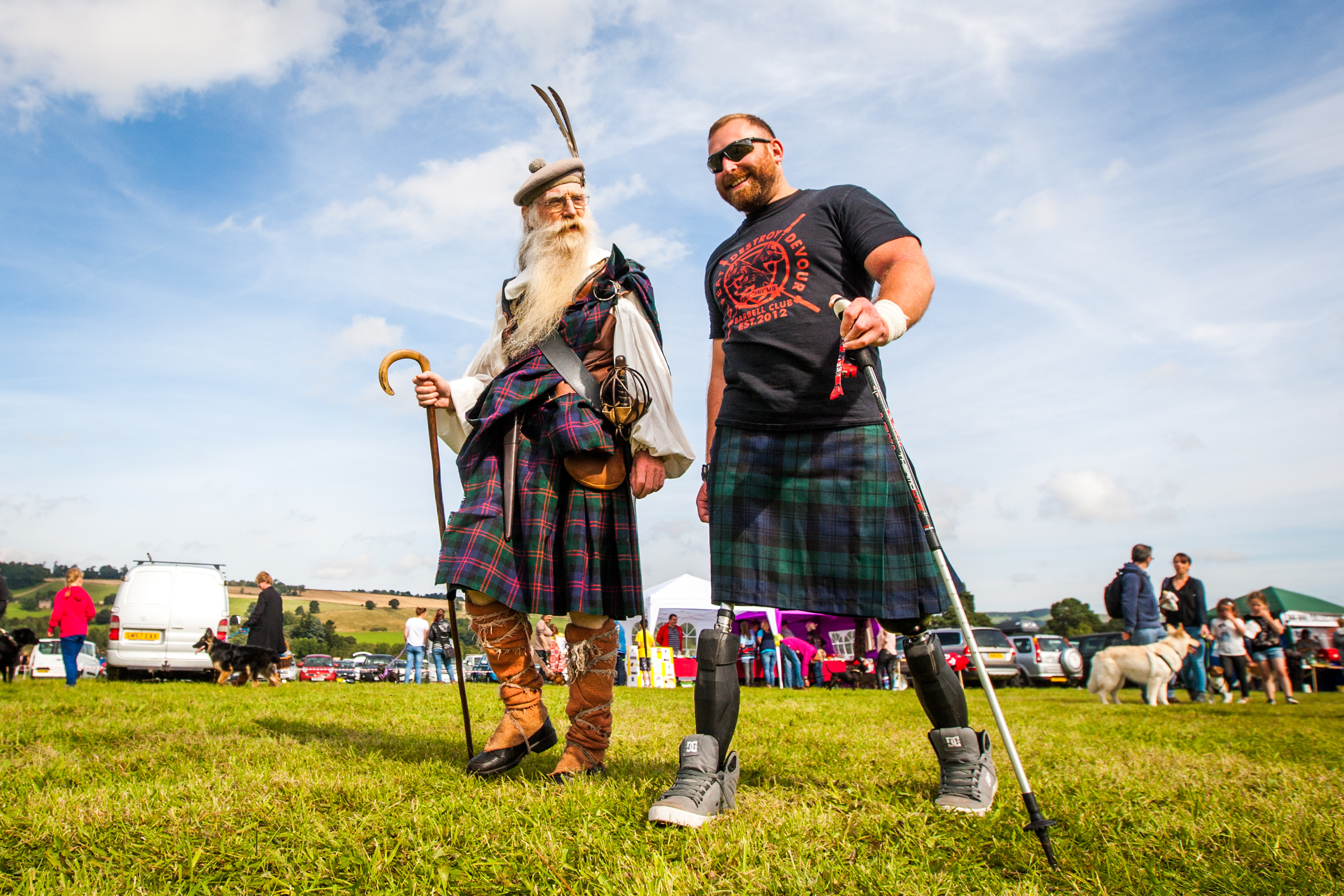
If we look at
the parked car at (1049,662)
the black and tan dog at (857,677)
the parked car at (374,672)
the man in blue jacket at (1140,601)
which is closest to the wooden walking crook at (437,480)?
the man in blue jacket at (1140,601)

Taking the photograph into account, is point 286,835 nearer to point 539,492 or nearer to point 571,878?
point 571,878

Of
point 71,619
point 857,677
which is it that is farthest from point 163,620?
point 857,677

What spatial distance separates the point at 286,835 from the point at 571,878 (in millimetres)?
789

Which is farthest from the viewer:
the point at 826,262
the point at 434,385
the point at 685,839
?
the point at 434,385

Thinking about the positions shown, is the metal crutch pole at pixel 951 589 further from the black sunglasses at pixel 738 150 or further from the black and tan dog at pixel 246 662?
the black and tan dog at pixel 246 662

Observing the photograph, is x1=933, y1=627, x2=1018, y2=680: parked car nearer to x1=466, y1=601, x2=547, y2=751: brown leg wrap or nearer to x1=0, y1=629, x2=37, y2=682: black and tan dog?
x1=466, y1=601, x2=547, y2=751: brown leg wrap

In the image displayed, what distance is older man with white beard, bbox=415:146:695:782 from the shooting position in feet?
9.89

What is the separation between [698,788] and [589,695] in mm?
912

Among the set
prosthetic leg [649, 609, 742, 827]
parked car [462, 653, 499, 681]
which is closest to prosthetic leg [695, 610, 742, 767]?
prosthetic leg [649, 609, 742, 827]

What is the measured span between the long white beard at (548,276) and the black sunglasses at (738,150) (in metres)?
0.73

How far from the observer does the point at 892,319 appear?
229 cm

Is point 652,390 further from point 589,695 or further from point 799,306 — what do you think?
point 589,695

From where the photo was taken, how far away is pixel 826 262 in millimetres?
2740

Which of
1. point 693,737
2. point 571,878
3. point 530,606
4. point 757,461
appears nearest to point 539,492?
point 530,606
